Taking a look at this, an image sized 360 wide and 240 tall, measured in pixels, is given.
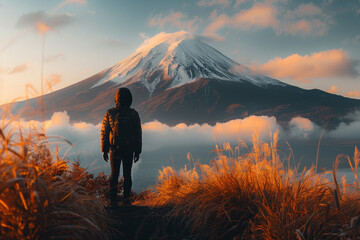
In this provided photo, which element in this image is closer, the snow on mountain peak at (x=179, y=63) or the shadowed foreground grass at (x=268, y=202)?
the shadowed foreground grass at (x=268, y=202)

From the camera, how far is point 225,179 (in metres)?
3.78

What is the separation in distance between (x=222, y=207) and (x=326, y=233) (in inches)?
47.1

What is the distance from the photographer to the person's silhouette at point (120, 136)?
584 centimetres

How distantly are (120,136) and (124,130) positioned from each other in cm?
15

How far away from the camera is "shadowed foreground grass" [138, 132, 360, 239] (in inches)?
110

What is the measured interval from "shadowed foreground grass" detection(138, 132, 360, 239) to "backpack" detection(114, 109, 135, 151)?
1765mm

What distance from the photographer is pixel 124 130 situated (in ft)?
19.2

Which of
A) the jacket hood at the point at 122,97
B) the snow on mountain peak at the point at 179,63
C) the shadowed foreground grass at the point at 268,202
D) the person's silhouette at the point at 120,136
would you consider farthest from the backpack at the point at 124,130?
the snow on mountain peak at the point at 179,63

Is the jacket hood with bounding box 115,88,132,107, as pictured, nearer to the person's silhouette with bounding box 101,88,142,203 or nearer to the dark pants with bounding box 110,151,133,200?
the person's silhouette with bounding box 101,88,142,203

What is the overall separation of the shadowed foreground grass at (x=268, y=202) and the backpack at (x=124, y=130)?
1765 millimetres

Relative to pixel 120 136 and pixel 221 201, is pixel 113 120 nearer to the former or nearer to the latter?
pixel 120 136

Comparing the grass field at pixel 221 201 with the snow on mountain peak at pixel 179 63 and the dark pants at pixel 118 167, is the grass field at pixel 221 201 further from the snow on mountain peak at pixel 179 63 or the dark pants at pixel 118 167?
the snow on mountain peak at pixel 179 63

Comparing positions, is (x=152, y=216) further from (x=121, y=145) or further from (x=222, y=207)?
(x=121, y=145)

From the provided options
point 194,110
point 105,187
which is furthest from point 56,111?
point 105,187
